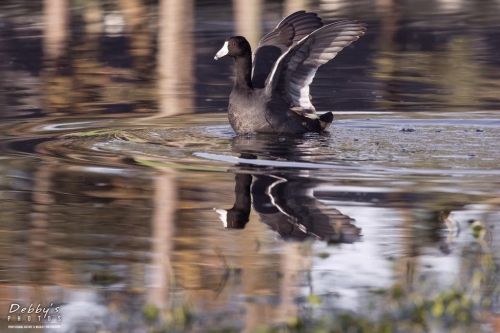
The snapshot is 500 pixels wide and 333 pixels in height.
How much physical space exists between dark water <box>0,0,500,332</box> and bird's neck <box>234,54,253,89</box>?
0.52 m

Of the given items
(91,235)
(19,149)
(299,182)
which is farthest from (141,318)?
(19,149)

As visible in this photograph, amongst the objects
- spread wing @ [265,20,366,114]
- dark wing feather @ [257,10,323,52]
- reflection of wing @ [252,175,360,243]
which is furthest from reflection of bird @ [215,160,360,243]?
dark wing feather @ [257,10,323,52]

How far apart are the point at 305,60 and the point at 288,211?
12.7ft

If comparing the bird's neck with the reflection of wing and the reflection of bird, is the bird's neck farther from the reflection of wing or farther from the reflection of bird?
the reflection of wing

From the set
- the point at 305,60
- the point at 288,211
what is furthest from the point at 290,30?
the point at 288,211

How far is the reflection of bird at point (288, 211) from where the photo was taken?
697cm

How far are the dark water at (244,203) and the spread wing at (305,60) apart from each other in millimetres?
525

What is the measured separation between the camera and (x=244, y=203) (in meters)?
7.90

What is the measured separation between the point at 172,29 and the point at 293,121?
11523mm

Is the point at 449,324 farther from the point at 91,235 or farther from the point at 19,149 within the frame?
the point at 19,149

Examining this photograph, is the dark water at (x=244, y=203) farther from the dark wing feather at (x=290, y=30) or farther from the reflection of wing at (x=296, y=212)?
the dark wing feather at (x=290, y=30)

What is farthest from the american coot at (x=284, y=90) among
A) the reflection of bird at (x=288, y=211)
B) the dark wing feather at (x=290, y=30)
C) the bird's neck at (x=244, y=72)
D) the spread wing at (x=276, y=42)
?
the reflection of bird at (x=288, y=211)

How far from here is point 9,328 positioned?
5.29m

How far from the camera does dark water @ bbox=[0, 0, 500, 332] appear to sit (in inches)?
218
